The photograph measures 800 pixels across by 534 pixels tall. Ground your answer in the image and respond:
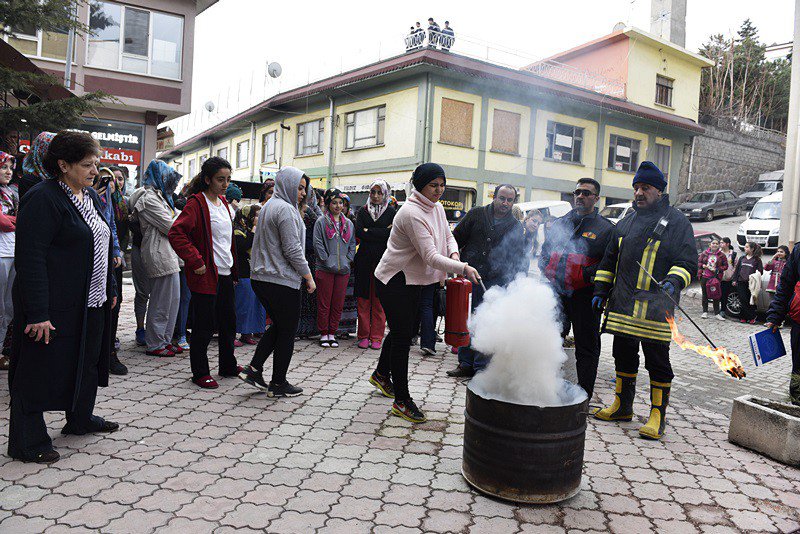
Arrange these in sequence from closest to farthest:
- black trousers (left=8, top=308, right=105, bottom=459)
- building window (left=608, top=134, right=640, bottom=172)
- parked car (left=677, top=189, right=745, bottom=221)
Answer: black trousers (left=8, top=308, right=105, bottom=459) < building window (left=608, top=134, right=640, bottom=172) < parked car (left=677, top=189, right=745, bottom=221)

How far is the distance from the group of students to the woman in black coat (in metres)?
13.0

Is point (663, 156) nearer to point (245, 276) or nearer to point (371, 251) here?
point (371, 251)

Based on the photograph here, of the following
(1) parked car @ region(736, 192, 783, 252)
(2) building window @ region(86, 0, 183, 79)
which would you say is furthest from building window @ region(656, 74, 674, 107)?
(2) building window @ region(86, 0, 183, 79)

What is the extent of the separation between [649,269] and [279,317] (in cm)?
313

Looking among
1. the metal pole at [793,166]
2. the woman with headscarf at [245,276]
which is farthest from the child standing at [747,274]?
the woman with headscarf at [245,276]

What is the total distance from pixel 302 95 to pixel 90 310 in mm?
24520

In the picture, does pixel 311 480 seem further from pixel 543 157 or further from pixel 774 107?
pixel 774 107

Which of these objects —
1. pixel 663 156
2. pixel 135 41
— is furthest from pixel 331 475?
pixel 663 156

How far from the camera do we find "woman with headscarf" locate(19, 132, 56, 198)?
357cm

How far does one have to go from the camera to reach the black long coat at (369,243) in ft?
23.4

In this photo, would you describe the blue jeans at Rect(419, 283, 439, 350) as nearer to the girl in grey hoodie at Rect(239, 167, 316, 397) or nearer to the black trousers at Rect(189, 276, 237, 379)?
the girl in grey hoodie at Rect(239, 167, 316, 397)

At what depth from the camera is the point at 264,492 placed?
10.6 feet

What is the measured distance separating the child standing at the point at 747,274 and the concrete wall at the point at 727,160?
21528mm

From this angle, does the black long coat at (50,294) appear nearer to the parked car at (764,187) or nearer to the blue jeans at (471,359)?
the blue jeans at (471,359)
